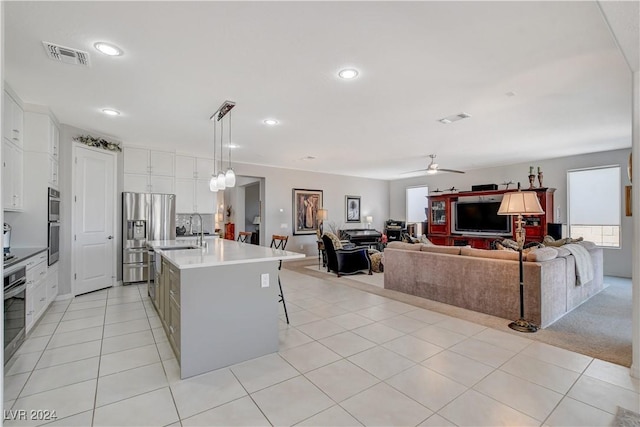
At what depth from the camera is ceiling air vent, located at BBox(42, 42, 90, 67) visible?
2484 mm

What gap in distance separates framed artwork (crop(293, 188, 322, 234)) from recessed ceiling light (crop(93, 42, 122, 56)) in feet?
20.3

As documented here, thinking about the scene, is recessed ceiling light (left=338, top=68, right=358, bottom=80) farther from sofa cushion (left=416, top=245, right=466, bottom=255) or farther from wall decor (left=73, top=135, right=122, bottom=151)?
wall decor (left=73, top=135, right=122, bottom=151)

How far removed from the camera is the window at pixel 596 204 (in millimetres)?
6285

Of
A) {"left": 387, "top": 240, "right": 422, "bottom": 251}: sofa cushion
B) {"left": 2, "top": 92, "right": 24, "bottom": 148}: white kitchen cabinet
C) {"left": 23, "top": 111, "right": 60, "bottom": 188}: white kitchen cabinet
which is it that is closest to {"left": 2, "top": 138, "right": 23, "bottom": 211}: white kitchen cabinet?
{"left": 2, "top": 92, "right": 24, "bottom": 148}: white kitchen cabinet

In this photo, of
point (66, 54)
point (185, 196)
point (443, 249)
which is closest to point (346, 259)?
point (443, 249)

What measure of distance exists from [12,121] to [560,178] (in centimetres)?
983

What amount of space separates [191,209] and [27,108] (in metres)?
3.06

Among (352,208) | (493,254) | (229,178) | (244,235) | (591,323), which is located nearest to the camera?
(591,323)

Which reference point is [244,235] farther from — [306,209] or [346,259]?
[346,259]


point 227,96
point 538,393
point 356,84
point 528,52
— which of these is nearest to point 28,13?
point 227,96

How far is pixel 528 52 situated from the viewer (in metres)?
2.54

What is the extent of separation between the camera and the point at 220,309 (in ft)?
8.44

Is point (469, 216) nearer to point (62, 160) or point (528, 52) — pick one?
point (528, 52)

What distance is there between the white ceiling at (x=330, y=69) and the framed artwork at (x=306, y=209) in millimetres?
3720
